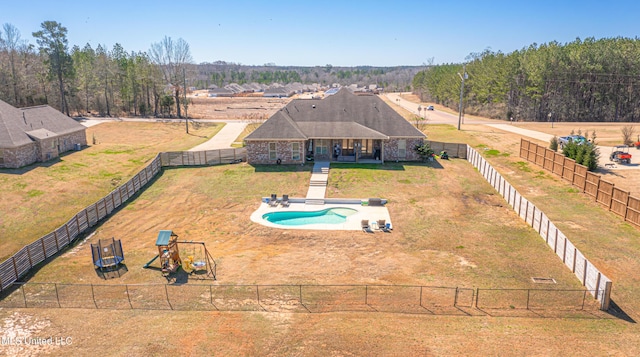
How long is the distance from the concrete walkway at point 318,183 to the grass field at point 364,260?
80 cm

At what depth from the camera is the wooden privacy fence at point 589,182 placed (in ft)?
91.2

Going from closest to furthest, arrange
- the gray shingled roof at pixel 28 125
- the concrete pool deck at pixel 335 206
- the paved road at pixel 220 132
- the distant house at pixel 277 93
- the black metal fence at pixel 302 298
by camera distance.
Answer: the black metal fence at pixel 302 298 → the concrete pool deck at pixel 335 206 → the gray shingled roof at pixel 28 125 → the paved road at pixel 220 132 → the distant house at pixel 277 93

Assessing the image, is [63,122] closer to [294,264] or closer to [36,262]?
[36,262]

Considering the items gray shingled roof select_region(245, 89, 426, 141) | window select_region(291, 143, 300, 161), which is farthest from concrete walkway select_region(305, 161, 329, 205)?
gray shingled roof select_region(245, 89, 426, 141)

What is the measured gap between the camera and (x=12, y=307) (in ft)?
60.7

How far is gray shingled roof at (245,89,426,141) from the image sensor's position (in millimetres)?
42844

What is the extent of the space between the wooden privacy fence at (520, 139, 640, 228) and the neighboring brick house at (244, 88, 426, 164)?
1121 cm

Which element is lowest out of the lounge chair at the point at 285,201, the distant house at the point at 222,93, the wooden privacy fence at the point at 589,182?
the lounge chair at the point at 285,201

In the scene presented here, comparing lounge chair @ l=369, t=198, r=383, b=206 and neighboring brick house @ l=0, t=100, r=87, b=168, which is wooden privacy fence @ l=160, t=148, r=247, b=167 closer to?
neighboring brick house @ l=0, t=100, r=87, b=168

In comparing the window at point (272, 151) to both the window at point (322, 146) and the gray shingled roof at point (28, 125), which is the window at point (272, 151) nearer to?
the window at point (322, 146)

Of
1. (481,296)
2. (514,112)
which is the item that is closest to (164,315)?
(481,296)

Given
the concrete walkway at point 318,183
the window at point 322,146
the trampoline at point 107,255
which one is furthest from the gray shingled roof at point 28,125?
the window at point 322,146

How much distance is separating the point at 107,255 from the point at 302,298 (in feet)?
38.2

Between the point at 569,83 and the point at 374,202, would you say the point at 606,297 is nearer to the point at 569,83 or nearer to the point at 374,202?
the point at 374,202
